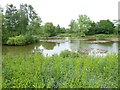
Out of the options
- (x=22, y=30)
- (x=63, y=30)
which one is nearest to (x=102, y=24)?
(x=63, y=30)

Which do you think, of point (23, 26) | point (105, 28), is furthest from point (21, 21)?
point (105, 28)

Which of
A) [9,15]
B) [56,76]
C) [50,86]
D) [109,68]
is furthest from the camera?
[9,15]

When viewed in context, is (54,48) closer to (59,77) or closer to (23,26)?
(23,26)

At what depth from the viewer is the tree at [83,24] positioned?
24438 mm

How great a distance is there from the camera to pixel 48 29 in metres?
18.8

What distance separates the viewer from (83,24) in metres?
24.6

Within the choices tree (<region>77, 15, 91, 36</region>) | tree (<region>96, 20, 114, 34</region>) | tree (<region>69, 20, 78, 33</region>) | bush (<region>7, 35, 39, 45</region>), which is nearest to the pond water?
bush (<region>7, 35, 39, 45</region>)

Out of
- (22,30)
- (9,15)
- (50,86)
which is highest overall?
(9,15)

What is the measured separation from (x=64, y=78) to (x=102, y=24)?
23494mm

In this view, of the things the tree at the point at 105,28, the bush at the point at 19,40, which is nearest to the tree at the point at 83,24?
the tree at the point at 105,28

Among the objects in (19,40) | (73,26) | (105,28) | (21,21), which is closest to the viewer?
(19,40)

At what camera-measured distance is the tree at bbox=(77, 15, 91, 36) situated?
24.4 metres

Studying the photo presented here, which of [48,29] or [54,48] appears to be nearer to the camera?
[54,48]

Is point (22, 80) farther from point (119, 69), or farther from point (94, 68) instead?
point (119, 69)
